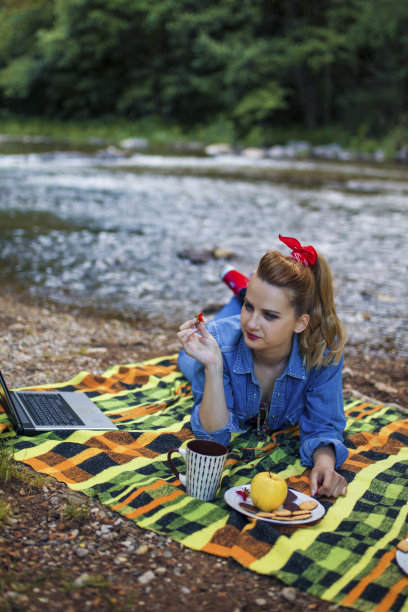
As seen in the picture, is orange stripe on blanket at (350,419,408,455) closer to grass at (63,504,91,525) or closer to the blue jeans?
the blue jeans

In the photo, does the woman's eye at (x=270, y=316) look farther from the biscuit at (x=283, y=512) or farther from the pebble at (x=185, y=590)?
the pebble at (x=185, y=590)

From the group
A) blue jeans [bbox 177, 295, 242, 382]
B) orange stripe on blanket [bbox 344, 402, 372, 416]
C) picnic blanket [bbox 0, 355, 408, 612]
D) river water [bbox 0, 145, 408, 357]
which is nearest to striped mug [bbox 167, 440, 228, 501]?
picnic blanket [bbox 0, 355, 408, 612]

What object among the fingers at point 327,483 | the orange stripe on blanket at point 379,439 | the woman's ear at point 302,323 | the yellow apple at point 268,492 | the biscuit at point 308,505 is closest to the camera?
the yellow apple at point 268,492

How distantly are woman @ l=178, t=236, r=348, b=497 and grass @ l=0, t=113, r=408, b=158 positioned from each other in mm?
21688

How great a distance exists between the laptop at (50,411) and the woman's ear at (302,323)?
114 cm

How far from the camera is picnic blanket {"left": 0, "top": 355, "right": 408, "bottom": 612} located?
239 cm

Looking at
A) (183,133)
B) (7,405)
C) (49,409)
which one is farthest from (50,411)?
(183,133)

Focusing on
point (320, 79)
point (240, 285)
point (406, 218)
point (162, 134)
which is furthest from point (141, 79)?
point (240, 285)

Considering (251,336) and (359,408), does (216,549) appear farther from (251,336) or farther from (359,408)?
(359,408)

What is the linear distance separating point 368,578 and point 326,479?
59 cm

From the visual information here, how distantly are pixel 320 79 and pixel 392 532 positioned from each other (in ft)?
105

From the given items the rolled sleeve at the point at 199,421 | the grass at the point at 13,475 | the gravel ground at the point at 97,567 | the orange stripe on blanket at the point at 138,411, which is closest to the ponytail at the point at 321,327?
the rolled sleeve at the point at 199,421

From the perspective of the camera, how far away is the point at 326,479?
2906 mm

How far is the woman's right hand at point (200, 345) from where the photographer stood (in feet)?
9.55
